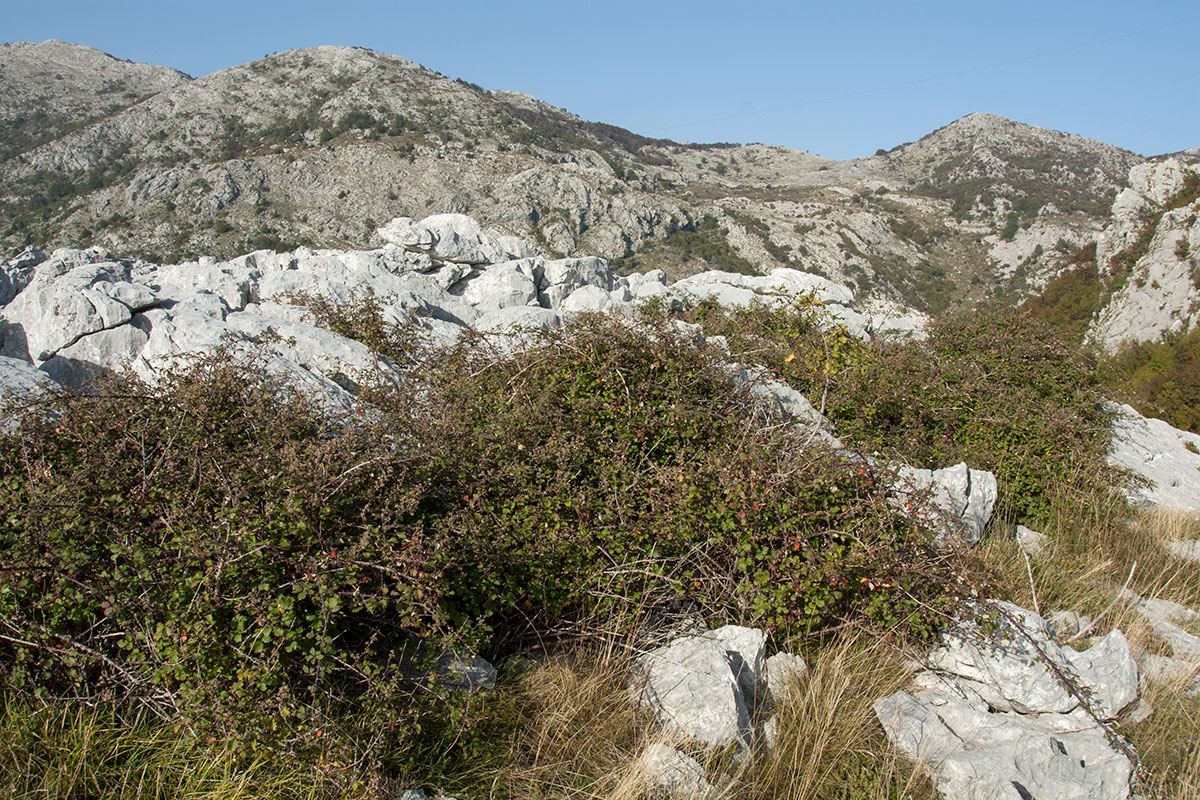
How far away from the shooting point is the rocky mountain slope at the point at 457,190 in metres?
65.6

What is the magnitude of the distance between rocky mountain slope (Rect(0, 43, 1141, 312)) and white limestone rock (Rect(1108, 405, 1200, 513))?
165ft

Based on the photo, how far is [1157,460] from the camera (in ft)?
27.5

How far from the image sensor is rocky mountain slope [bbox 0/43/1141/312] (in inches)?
2584

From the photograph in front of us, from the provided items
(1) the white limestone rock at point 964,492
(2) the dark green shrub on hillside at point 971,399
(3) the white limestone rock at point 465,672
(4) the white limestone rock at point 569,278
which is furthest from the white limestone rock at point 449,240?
(3) the white limestone rock at point 465,672

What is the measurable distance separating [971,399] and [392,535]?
22.2ft

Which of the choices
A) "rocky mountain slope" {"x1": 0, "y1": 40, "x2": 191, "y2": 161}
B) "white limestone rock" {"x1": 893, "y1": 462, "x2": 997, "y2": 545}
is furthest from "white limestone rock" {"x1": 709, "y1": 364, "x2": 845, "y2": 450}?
"rocky mountain slope" {"x1": 0, "y1": 40, "x2": 191, "y2": 161}

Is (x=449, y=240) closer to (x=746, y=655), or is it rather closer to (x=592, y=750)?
(x=746, y=655)

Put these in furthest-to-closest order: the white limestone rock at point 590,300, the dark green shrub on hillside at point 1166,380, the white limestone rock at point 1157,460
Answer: the white limestone rock at point 590,300, the dark green shrub on hillside at point 1166,380, the white limestone rock at point 1157,460

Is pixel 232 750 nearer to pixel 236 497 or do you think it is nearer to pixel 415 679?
pixel 415 679

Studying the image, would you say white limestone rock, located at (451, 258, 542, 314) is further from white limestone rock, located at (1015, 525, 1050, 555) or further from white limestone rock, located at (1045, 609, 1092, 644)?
white limestone rock, located at (1045, 609, 1092, 644)

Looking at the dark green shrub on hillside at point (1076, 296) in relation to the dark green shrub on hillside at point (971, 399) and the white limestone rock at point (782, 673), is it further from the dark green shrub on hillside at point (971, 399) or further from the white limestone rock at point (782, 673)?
the white limestone rock at point (782, 673)

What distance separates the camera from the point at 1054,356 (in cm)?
886

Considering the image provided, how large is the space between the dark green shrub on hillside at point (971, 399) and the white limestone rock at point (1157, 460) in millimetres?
543

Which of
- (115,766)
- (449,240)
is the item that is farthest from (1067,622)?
(449,240)
